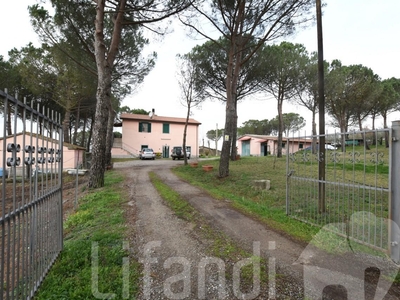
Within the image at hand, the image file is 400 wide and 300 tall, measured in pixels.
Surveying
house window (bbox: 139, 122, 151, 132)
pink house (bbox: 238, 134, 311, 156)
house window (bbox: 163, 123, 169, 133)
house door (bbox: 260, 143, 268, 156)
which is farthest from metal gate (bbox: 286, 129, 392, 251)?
house window (bbox: 163, 123, 169, 133)

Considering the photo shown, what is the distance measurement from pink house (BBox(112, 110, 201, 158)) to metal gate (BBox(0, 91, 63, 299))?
2465cm

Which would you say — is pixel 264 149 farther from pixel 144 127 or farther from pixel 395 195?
pixel 395 195

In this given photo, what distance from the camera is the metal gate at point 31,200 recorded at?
1.79 m

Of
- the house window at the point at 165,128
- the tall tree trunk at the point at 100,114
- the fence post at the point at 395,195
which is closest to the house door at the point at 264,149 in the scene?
the house window at the point at 165,128

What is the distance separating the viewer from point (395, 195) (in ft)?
9.19

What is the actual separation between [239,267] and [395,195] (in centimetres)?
210

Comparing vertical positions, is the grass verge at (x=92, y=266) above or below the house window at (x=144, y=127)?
below

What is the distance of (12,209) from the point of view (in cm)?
191

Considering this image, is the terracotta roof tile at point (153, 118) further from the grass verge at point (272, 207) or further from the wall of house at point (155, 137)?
the grass verge at point (272, 207)

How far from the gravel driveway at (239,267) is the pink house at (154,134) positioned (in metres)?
24.4

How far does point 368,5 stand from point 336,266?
8203 millimetres

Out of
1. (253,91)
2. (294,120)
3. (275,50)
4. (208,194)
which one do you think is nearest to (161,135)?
(253,91)

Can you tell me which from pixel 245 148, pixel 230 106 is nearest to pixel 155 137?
pixel 245 148

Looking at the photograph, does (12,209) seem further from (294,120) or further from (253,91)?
(294,120)
